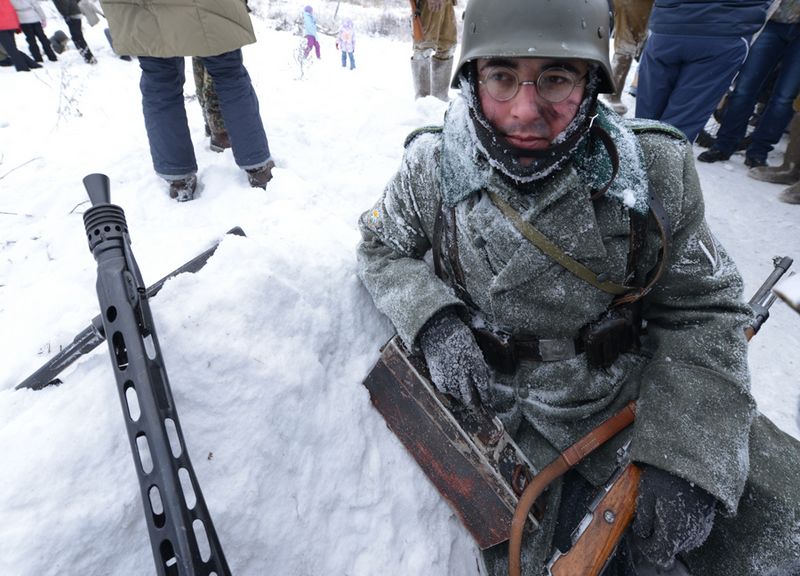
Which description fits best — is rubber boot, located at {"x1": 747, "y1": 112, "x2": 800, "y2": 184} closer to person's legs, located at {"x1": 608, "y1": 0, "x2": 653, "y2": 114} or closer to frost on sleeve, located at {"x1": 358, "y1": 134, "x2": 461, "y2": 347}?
person's legs, located at {"x1": 608, "y1": 0, "x2": 653, "y2": 114}

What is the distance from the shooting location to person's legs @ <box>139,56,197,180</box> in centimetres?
273

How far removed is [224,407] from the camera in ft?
4.93

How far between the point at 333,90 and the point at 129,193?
3.21 m

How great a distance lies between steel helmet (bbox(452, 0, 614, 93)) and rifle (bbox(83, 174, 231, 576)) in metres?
1.32

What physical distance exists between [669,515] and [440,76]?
17.4 ft

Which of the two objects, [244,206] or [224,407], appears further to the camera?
[244,206]

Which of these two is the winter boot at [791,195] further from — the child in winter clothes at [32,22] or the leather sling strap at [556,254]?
the child in winter clothes at [32,22]

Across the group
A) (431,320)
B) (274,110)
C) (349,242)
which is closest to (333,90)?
(274,110)

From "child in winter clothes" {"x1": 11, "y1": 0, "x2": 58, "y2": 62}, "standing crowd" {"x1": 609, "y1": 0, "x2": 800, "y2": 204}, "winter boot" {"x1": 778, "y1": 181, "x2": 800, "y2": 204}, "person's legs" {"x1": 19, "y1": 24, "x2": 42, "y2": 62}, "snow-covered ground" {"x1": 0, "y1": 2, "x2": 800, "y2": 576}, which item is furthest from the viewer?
"person's legs" {"x1": 19, "y1": 24, "x2": 42, "y2": 62}

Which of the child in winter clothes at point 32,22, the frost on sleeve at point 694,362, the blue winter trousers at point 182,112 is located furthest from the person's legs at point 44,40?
the frost on sleeve at point 694,362

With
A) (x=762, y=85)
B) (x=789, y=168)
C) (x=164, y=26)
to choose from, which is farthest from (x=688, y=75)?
(x=164, y=26)

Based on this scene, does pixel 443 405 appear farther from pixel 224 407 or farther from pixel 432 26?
pixel 432 26

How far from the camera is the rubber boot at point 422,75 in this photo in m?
5.27

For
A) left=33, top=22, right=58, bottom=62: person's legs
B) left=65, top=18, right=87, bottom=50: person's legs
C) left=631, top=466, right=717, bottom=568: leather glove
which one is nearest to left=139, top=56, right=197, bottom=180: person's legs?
left=631, top=466, right=717, bottom=568: leather glove
